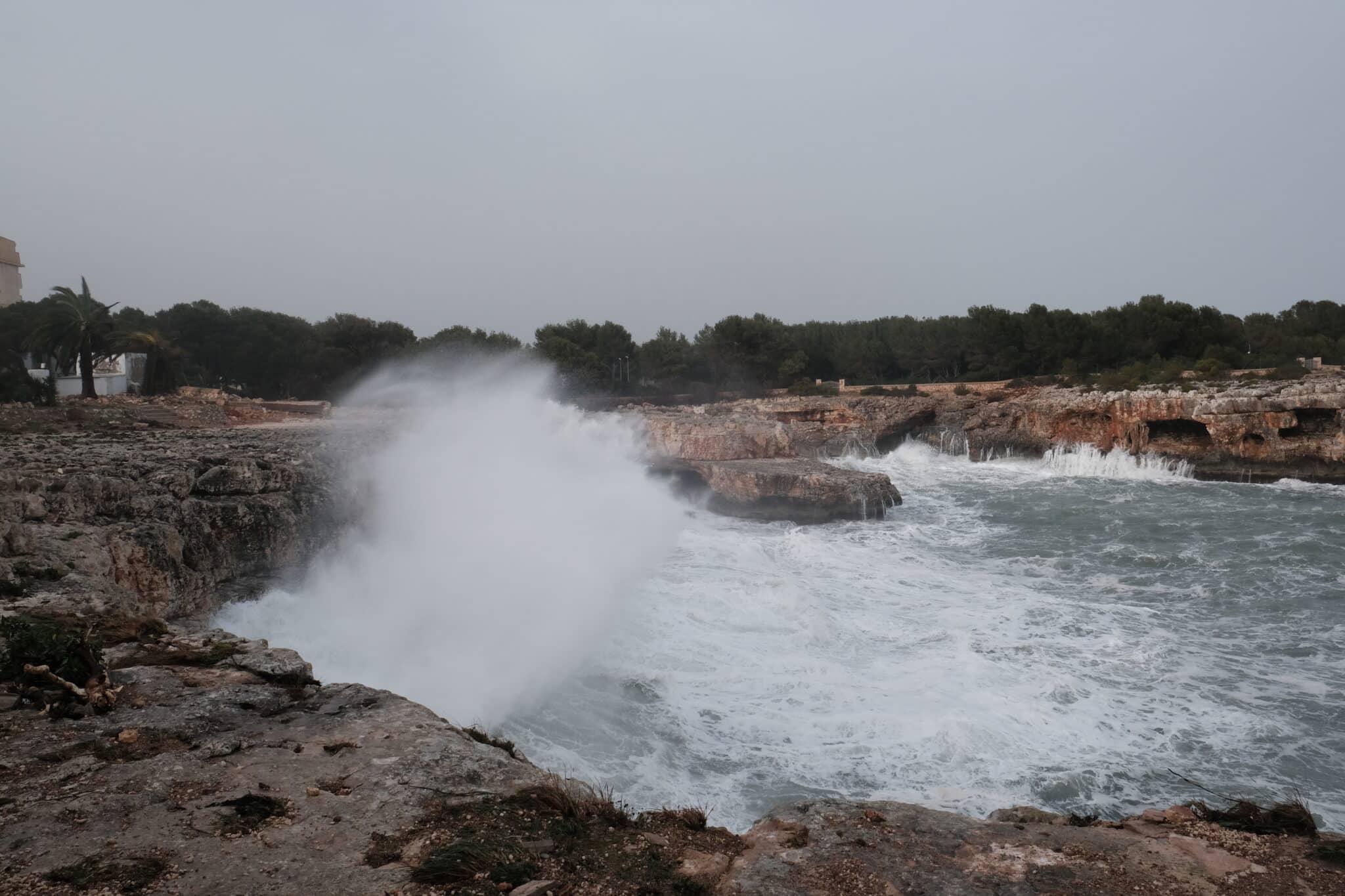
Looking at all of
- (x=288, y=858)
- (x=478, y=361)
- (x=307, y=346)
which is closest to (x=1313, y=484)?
(x=288, y=858)

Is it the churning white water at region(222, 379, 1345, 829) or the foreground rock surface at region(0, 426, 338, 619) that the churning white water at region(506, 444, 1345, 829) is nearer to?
the churning white water at region(222, 379, 1345, 829)

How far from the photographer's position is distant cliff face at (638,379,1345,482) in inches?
922

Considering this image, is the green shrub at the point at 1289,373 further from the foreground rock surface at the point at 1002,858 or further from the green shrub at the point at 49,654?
the green shrub at the point at 49,654

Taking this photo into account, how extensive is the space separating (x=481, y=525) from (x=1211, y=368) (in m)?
32.2

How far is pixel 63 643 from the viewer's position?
5.07 m

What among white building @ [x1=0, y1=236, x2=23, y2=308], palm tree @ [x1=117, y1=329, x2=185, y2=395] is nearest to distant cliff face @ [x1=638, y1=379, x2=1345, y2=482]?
palm tree @ [x1=117, y1=329, x2=185, y2=395]

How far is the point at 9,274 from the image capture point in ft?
114

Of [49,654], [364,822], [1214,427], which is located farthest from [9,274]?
[1214,427]

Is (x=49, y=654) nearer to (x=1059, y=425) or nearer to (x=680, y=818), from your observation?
(x=680, y=818)

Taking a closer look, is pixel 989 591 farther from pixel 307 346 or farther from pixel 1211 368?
pixel 307 346

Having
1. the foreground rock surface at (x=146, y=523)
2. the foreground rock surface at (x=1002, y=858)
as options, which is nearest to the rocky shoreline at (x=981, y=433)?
the foreground rock surface at (x=146, y=523)

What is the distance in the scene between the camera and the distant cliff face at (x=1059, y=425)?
23406 mm

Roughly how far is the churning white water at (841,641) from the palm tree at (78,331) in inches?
516

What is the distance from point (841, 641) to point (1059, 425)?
2507 cm
